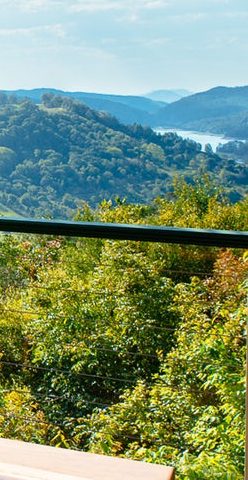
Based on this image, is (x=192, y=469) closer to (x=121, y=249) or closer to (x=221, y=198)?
(x=121, y=249)

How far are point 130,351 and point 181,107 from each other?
369 inches

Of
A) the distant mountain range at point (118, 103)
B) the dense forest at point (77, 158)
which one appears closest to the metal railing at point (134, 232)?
the dense forest at point (77, 158)

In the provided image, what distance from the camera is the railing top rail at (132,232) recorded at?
1.42 metres

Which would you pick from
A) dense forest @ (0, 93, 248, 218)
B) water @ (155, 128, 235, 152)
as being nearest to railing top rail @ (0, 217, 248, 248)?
dense forest @ (0, 93, 248, 218)

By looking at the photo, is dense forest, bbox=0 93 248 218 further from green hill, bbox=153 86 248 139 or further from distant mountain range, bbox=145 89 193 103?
distant mountain range, bbox=145 89 193 103

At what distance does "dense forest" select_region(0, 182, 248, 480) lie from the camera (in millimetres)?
3305

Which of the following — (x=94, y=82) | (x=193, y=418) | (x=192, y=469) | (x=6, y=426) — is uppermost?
(x=94, y=82)

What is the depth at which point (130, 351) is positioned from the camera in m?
5.36

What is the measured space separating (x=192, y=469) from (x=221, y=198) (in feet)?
24.6

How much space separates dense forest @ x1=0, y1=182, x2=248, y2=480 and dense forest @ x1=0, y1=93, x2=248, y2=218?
2.99m

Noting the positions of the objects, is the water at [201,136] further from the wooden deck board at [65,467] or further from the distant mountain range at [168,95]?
the wooden deck board at [65,467]

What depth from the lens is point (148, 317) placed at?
Answer: 550cm

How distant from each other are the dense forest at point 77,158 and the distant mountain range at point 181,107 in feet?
0.97

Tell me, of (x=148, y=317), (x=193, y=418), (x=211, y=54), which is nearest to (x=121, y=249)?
(x=148, y=317)
